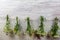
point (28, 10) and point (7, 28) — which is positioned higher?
point (28, 10)

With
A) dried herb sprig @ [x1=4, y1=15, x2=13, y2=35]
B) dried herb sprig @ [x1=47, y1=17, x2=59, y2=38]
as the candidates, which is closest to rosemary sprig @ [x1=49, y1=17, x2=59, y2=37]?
dried herb sprig @ [x1=47, y1=17, x2=59, y2=38]

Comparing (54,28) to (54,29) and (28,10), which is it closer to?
(54,29)

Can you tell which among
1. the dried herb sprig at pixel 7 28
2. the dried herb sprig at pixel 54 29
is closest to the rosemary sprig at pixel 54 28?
the dried herb sprig at pixel 54 29

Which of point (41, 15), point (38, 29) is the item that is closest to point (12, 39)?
point (38, 29)

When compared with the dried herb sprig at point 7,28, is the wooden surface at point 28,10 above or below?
above

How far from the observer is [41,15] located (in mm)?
1599

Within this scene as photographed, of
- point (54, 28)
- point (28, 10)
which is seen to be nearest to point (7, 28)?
point (28, 10)

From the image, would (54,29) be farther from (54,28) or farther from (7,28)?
(7,28)

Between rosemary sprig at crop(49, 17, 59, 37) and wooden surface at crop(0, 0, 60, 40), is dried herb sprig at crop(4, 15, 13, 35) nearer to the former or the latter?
wooden surface at crop(0, 0, 60, 40)

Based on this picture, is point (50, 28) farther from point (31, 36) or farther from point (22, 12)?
point (22, 12)

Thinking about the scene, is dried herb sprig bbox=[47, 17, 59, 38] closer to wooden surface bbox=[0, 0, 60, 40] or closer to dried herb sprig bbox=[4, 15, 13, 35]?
wooden surface bbox=[0, 0, 60, 40]

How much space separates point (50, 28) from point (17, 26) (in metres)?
0.36

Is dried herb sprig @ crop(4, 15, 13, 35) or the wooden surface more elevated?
the wooden surface

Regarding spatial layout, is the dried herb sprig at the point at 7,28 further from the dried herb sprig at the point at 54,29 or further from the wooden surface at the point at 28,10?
the dried herb sprig at the point at 54,29
